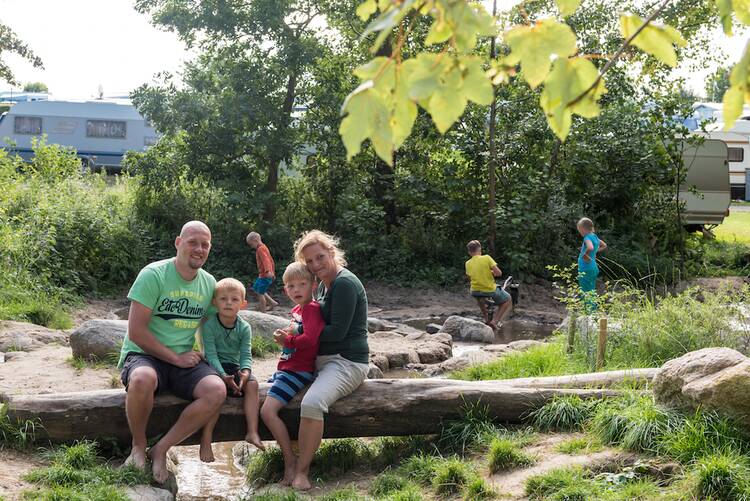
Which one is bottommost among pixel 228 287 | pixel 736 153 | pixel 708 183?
pixel 228 287

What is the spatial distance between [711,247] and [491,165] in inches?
274

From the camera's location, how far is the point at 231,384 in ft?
20.6

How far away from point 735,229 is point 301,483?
23.0 m

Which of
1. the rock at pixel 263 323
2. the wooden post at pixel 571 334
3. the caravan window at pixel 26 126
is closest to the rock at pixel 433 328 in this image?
the rock at pixel 263 323

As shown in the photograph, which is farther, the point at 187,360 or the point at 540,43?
the point at 187,360

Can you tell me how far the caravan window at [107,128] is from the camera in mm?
32219

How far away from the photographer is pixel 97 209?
16.9 m

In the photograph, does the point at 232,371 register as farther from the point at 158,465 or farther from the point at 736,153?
the point at 736,153

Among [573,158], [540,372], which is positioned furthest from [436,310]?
[540,372]

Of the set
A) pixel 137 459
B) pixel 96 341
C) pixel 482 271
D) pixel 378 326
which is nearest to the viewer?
pixel 137 459

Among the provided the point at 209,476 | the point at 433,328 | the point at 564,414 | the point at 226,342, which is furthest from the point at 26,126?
the point at 564,414

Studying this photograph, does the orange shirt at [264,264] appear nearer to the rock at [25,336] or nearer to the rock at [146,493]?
the rock at [25,336]

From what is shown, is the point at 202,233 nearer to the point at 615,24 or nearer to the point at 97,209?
the point at 97,209

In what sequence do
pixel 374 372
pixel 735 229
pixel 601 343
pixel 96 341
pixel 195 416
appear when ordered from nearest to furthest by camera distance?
pixel 195 416
pixel 601 343
pixel 96 341
pixel 374 372
pixel 735 229
